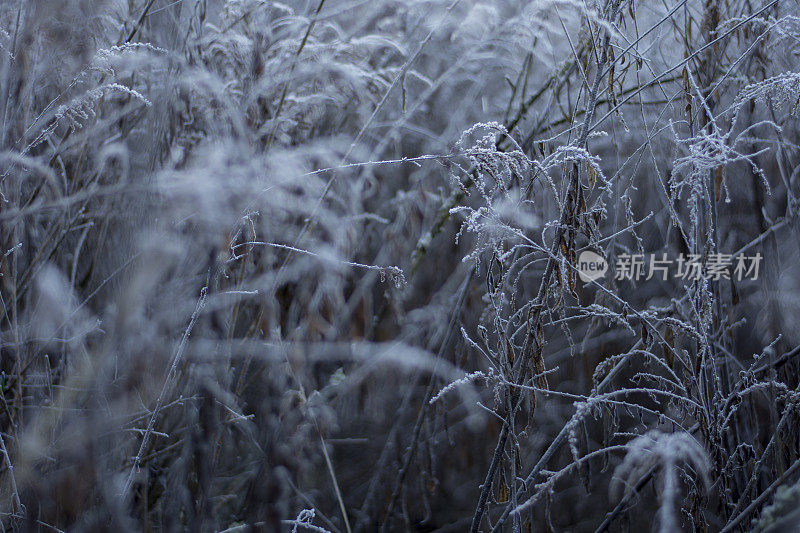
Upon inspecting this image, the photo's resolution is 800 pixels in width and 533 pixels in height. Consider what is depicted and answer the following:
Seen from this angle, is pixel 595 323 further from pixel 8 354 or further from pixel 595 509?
pixel 8 354

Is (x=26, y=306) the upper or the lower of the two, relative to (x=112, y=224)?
lower

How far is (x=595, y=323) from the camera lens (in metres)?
1.08

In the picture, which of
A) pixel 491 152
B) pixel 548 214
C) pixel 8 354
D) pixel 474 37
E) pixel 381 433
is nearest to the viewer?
pixel 491 152

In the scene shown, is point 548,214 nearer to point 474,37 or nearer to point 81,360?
point 474,37

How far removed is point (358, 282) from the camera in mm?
1429

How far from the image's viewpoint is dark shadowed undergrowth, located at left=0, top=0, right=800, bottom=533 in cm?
82

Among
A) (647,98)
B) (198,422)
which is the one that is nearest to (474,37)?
(647,98)

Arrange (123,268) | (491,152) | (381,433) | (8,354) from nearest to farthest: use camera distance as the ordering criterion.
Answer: (491,152) < (123,268) < (8,354) < (381,433)

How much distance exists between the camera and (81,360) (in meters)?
0.99

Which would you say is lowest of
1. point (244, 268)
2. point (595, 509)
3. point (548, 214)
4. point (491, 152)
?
point (595, 509)

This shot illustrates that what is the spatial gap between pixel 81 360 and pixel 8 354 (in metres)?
0.17

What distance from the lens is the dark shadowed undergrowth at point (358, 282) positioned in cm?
82

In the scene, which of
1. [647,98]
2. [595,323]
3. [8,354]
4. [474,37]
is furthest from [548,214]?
[8,354]

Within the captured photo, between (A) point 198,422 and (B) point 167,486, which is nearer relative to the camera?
(A) point 198,422
